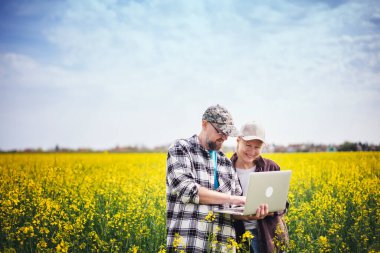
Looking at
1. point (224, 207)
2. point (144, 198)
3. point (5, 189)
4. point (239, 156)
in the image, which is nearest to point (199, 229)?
point (224, 207)

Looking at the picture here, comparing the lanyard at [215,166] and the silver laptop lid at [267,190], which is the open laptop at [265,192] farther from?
the lanyard at [215,166]

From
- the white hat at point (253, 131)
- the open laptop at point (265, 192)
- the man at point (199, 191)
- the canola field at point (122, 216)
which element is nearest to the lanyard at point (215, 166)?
the man at point (199, 191)

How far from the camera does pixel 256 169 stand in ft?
13.6

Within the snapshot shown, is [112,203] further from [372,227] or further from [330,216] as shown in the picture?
[372,227]

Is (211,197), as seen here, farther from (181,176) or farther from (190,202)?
(181,176)

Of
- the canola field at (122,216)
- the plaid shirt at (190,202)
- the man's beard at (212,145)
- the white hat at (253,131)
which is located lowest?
the canola field at (122,216)

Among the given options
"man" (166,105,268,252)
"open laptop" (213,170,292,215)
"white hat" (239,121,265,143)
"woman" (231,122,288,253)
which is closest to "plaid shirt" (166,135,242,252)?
"man" (166,105,268,252)

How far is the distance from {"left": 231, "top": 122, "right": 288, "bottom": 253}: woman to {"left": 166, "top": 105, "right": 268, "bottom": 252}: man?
→ 0.88 feet

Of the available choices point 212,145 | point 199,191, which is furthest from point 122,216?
point 212,145

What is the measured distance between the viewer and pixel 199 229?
3.46 metres

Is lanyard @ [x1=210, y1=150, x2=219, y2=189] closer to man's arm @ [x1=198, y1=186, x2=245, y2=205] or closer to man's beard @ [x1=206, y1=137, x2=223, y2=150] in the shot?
man's beard @ [x1=206, y1=137, x2=223, y2=150]

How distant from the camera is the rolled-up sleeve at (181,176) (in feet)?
10.9

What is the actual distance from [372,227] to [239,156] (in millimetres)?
2364

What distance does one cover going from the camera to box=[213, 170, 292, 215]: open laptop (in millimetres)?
3289
